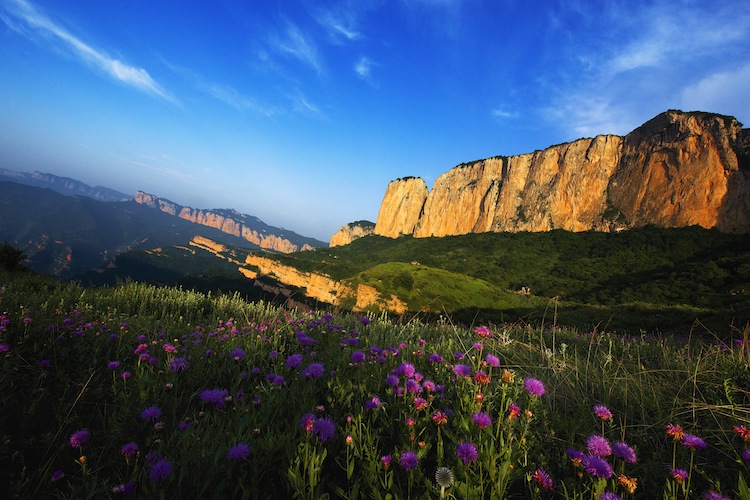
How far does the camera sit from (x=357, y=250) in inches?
5842

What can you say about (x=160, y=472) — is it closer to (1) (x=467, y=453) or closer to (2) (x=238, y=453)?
(2) (x=238, y=453)

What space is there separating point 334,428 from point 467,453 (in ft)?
2.20

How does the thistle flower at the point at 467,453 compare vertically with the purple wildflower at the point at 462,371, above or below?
below

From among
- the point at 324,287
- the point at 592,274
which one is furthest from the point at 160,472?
the point at 592,274

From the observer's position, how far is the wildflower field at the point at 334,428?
1.42 meters

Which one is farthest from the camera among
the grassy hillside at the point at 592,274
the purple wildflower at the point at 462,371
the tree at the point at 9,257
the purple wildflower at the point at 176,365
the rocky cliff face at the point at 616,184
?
the rocky cliff face at the point at 616,184

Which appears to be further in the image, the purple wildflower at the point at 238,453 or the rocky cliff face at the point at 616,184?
the rocky cliff face at the point at 616,184

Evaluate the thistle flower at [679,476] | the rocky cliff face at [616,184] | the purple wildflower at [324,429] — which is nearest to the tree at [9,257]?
the purple wildflower at [324,429]

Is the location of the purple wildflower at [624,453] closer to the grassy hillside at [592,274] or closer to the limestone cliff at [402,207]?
the grassy hillside at [592,274]

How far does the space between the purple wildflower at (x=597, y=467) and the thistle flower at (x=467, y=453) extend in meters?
0.50

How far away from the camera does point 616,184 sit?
315 feet

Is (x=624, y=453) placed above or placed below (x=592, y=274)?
below

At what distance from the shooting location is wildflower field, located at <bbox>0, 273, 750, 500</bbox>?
1.42m

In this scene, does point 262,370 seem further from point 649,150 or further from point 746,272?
point 649,150
